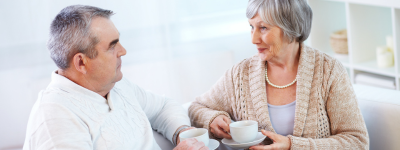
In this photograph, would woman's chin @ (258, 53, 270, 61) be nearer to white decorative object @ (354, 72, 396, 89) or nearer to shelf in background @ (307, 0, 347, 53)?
white decorative object @ (354, 72, 396, 89)

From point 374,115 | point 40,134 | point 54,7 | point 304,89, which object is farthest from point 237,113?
point 54,7

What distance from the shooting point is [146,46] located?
9.08 ft

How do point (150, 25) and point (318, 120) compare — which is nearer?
point (318, 120)

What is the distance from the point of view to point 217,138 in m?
1.63

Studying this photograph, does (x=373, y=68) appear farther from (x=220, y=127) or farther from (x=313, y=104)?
(x=220, y=127)

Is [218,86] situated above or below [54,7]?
below

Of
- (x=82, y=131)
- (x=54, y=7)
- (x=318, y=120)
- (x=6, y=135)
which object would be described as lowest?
(x=6, y=135)

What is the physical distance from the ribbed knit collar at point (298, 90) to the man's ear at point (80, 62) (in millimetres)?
689

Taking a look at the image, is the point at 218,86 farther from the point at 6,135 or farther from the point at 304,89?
the point at 6,135

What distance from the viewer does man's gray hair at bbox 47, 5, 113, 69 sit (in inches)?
49.3

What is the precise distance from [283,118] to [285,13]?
420mm

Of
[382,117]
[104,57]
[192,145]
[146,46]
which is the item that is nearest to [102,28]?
[104,57]

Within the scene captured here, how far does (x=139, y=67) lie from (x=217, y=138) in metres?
1.21

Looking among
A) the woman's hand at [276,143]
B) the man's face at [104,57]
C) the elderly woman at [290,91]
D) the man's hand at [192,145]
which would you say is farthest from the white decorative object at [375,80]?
the man's face at [104,57]
